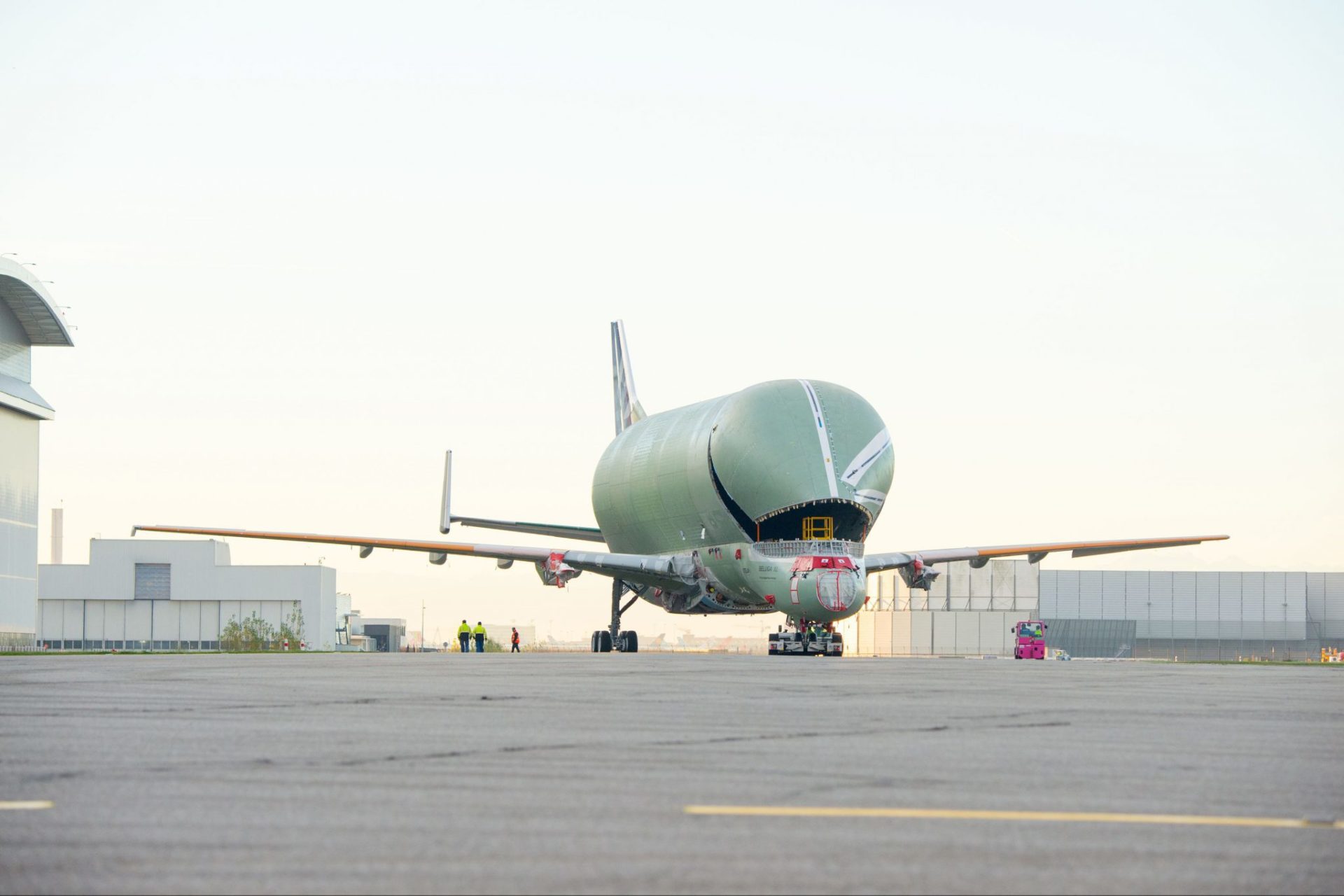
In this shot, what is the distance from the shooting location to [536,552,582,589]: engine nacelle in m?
43.8

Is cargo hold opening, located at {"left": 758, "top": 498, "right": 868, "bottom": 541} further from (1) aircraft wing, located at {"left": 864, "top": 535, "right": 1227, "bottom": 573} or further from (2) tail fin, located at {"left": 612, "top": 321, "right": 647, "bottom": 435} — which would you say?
(2) tail fin, located at {"left": 612, "top": 321, "right": 647, "bottom": 435}

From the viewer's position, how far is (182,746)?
955 cm

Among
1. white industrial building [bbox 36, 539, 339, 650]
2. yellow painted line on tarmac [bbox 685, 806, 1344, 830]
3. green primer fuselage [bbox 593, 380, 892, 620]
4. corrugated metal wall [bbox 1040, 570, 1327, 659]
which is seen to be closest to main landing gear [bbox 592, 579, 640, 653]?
green primer fuselage [bbox 593, 380, 892, 620]

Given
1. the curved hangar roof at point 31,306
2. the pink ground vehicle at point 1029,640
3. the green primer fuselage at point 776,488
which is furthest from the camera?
the curved hangar roof at point 31,306

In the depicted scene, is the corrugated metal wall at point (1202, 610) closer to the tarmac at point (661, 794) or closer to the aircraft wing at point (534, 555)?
the aircraft wing at point (534, 555)

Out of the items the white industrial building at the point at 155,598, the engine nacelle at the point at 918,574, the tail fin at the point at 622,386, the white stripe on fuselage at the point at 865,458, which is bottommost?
the white industrial building at the point at 155,598

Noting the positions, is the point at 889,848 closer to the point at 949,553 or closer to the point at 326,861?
the point at 326,861

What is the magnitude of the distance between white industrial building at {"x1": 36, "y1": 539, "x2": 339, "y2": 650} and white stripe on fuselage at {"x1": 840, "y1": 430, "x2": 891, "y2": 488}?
9506 centimetres

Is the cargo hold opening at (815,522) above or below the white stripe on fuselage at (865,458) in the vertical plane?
below

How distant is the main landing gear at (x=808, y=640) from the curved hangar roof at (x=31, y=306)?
44.7 metres

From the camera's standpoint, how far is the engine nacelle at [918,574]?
42062 mm

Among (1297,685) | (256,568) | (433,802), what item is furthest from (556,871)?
(256,568)

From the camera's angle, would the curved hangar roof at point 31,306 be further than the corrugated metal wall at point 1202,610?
No

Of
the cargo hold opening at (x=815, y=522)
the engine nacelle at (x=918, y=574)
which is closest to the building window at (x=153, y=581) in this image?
the engine nacelle at (x=918, y=574)
